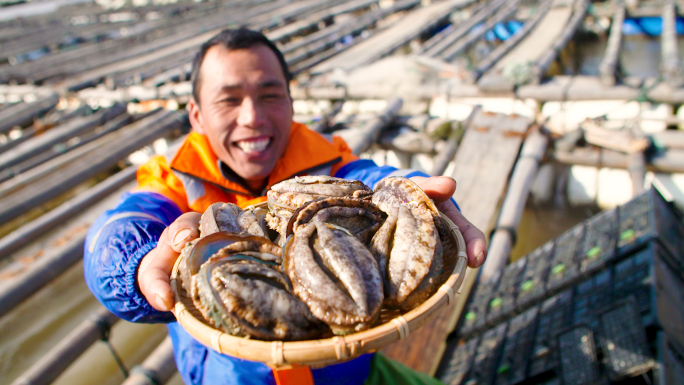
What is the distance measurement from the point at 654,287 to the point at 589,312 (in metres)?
0.49

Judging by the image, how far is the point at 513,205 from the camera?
494cm

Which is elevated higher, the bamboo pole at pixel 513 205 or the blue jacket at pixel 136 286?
the blue jacket at pixel 136 286

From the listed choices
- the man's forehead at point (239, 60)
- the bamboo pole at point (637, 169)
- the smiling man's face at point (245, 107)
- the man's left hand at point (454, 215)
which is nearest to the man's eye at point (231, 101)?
the smiling man's face at point (245, 107)

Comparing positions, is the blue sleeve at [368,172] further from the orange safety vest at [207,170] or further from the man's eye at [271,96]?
the man's eye at [271,96]

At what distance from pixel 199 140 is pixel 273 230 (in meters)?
1.22

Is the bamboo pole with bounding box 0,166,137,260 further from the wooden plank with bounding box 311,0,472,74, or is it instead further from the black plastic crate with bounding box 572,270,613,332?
the black plastic crate with bounding box 572,270,613,332

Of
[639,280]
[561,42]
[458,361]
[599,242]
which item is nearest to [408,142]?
[599,242]

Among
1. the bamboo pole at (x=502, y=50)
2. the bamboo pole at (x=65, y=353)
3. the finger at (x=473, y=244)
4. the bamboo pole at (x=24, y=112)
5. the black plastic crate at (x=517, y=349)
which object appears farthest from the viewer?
the bamboo pole at (x=24, y=112)

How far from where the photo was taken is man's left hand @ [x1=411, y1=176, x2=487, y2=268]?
1.86 m

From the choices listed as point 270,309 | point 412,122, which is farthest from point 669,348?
point 412,122

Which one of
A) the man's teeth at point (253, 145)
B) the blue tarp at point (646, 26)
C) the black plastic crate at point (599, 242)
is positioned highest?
the man's teeth at point (253, 145)

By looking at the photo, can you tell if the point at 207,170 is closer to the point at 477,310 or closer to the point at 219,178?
the point at 219,178

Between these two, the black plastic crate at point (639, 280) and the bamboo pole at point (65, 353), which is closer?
the black plastic crate at point (639, 280)

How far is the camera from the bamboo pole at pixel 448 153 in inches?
220
